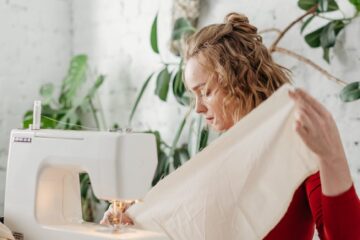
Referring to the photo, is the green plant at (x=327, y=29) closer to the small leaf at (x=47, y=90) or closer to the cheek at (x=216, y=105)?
the cheek at (x=216, y=105)

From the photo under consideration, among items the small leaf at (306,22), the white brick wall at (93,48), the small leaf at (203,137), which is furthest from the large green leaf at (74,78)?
the small leaf at (306,22)

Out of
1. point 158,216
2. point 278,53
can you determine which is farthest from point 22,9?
point 158,216

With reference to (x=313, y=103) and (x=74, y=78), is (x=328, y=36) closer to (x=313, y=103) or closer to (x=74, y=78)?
(x=313, y=103)

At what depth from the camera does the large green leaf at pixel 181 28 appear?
9.46 feet

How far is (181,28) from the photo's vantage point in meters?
2.89

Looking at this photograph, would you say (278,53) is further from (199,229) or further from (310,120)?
(310,120)

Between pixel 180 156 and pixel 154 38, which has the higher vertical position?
pixel 154 38

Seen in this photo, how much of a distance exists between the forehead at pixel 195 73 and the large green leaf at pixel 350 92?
0.93m

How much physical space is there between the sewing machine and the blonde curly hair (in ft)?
0.77

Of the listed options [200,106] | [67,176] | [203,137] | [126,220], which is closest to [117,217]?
[126,220]

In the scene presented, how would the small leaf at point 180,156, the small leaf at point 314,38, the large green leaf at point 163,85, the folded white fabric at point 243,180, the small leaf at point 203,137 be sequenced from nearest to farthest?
the folded white fabric at point 243,180 < the small leaf at point 314,38 < the small leaf at point 203,137 < the small leaf at point 180,156 < the large green leaf at point 163,85

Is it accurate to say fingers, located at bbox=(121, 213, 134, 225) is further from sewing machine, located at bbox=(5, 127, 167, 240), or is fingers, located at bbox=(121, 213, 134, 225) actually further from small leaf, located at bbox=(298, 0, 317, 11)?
small leaf, located at bbox=(298, 0, 317, 11)

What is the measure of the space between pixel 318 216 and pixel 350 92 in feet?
3.60

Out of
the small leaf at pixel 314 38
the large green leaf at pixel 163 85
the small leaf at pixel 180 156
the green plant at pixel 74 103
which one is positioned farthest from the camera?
the green plant at pixel 74 103
